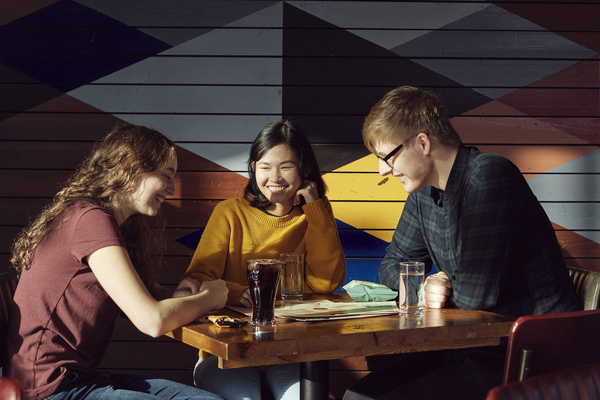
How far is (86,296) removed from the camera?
1812 mm

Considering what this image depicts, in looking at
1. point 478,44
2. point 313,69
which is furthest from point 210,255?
point 478,44

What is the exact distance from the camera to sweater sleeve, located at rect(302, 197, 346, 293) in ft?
8.25

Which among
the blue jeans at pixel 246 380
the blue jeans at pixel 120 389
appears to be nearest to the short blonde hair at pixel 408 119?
the blue jeans at pixel 246 380

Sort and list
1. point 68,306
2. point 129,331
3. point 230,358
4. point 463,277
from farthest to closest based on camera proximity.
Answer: point 129,331, point 463,277, point 68,306, point 230,358

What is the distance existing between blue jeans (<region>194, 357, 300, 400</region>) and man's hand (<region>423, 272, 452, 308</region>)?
58 cm

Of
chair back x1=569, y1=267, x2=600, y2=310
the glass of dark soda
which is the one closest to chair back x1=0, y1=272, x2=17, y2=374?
the glass of dark soda

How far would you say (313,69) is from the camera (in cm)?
339

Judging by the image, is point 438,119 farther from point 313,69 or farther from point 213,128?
point 213,128

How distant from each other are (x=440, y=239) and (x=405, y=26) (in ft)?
5.36

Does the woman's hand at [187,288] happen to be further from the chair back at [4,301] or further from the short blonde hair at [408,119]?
the short blonde hair at [408,119]

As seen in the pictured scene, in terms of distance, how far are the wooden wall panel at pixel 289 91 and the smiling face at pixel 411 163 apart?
1239 mm

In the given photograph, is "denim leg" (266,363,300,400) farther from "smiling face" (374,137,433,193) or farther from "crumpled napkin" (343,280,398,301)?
"smiling face" (374,137,433,193)

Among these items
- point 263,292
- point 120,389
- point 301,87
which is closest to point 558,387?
point 263,292

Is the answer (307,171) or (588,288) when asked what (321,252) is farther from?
(588,288)
